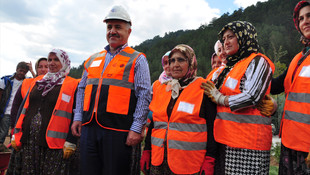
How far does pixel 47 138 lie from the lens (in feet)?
10.3

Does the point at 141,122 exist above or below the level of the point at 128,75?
below

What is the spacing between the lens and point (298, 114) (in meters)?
2.05

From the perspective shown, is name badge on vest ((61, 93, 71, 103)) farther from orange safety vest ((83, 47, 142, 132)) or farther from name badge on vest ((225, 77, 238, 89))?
name badge on vest ((225, 77, 238, 89))

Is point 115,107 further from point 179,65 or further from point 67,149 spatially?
point 67,149

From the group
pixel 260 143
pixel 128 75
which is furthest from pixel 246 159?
pixel 128 75

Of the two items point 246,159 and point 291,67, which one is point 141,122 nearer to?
point 246,159

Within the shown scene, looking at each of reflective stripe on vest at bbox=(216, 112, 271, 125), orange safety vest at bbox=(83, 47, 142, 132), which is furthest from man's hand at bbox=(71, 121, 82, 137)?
reflective stripe on vest at bbox=(216, 112, 271, 125)

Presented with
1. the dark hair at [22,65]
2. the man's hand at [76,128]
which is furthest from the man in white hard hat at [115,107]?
the dark hair at [22,65]

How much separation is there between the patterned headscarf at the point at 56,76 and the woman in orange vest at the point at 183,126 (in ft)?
5.56

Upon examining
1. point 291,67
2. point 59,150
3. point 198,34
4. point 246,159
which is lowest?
point 59,150

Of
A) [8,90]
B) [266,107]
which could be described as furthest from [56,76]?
[8,90]

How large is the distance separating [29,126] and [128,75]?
1.66 metres

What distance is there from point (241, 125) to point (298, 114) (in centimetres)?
48

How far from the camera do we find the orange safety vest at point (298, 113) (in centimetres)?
198
